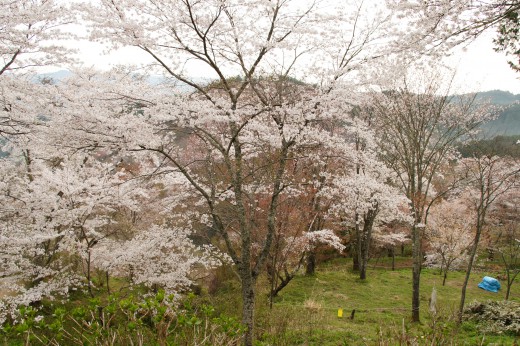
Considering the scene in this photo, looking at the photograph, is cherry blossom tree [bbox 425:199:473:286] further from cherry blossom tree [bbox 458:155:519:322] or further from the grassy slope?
cherry blossom tree [bbox 458:155:519:322]

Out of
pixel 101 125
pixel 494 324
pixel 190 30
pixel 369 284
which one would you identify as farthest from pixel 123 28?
pixel 369 284

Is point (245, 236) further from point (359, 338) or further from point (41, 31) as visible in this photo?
point (41, 31)

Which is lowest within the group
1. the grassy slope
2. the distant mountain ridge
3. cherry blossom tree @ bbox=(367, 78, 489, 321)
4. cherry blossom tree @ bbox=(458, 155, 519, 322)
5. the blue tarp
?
the blue tarp

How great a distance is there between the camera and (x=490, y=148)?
11.5m

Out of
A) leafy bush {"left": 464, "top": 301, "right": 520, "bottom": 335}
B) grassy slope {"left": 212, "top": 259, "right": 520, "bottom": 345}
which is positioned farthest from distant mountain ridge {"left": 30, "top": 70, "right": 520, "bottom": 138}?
grassy slope {"left": 212, "top": 259, "right": 520, "bottom": 345}

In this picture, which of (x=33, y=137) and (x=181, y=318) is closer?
(x=181, y=318)

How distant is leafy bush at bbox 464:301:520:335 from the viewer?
9672 mm

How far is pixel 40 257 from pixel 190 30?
26.4ft

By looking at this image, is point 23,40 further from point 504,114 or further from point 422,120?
point 504,114

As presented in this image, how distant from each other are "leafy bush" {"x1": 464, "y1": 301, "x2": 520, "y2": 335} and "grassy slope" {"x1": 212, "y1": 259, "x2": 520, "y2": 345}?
35 cm

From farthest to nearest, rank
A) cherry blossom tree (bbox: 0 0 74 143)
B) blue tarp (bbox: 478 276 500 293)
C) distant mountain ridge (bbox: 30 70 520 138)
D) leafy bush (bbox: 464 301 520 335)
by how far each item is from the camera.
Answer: blue tarp (bbox: 478 276 500 293)
leafy bush (bbox: 464 301 520 335)
distant mountain ridge (bbox: 30 70 520 138)
cherry blossom tree (bbox: 0 0 74 143)

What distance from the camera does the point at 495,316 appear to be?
10.8 meters

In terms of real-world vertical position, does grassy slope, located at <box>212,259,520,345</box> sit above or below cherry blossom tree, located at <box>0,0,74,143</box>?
below

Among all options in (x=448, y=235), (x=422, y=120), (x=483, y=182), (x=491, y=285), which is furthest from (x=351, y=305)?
(x=448, y=235)
